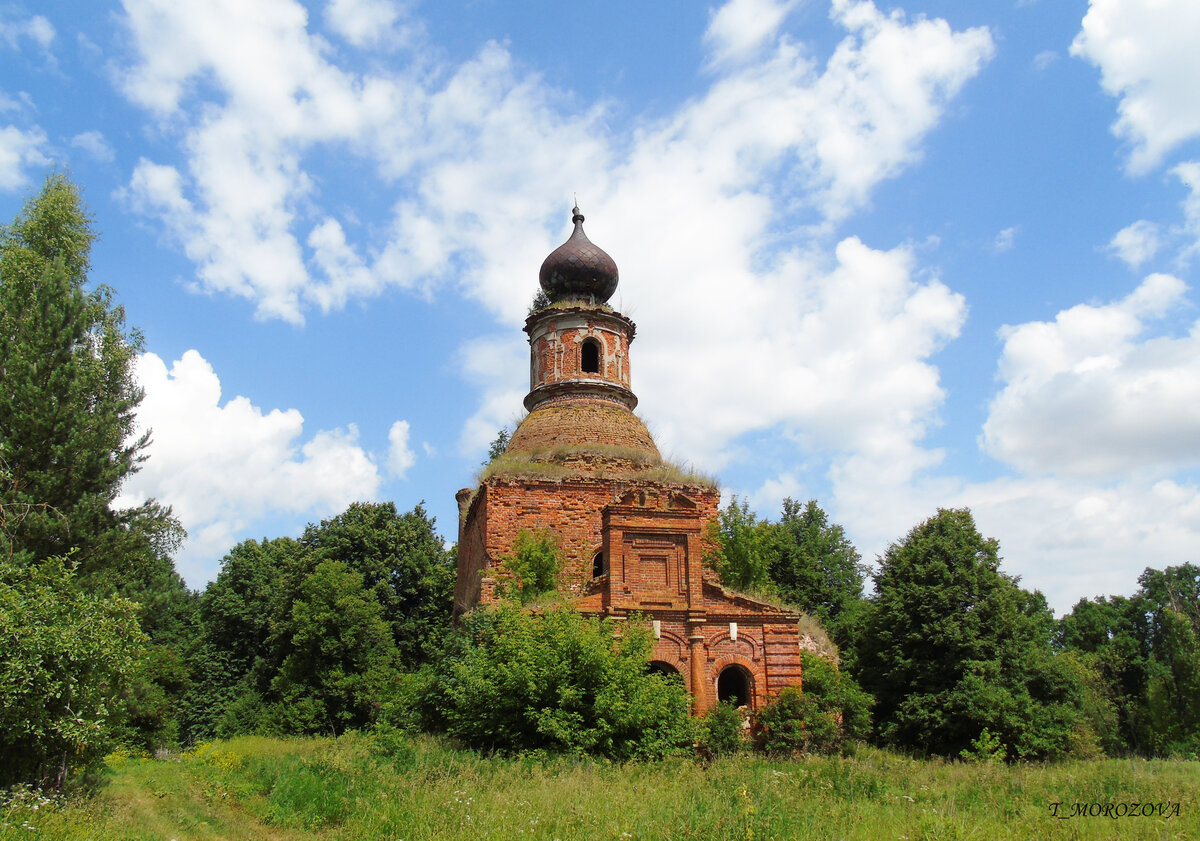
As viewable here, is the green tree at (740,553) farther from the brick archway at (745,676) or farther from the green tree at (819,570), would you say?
the green tree at (819,570)

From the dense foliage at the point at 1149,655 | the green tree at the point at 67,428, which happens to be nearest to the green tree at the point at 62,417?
the green tree at the point at 67,428

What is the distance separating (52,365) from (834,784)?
1701cm

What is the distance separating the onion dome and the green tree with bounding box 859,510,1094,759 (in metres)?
11.4

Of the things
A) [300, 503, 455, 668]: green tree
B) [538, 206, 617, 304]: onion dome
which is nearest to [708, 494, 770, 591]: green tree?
[538, 206, 617, 304]: onion dome

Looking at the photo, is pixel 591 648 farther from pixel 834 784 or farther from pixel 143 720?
pixel 143 720

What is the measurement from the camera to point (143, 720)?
28.6 meters

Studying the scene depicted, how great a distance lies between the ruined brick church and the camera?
1639 cm

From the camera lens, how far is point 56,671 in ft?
33.9

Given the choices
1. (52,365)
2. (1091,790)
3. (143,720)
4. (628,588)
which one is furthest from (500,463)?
(143,720)

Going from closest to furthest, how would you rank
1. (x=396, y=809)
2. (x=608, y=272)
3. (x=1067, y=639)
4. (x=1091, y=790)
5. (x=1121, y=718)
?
(x=396, y=809) < (x=1091, y=790) < (x=608, y=272) < (x=1121, y=718) < (x=1067, y=639)

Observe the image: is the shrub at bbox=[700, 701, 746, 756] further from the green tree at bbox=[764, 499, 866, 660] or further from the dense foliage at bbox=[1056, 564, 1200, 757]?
the dense foliage at bbox=[1056, 564, 1200, 757]

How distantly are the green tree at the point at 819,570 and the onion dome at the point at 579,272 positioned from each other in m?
10.4

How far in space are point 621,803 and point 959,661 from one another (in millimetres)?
13843

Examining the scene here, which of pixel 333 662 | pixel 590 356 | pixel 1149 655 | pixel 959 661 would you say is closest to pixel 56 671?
pixel 590 356
